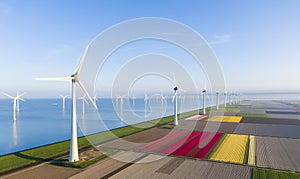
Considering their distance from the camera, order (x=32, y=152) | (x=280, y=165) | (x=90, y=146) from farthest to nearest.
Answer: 1. (x=90, y=146)
2. (x=32, y=152)
3. (x=280, y=165)

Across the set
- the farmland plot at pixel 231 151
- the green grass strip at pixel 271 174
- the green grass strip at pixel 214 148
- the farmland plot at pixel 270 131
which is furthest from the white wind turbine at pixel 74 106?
the farmland plot at pixel 270 131

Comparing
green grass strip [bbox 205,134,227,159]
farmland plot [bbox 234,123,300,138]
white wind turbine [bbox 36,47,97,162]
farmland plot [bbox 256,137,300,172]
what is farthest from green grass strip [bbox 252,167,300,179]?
farmland plot [bbox 234,123,300,138]

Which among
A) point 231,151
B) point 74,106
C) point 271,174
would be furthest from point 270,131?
point 74,106

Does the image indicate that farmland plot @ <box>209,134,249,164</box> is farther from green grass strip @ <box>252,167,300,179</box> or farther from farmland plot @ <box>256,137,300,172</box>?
green grass strip @ <box>252,167,300,179</box>

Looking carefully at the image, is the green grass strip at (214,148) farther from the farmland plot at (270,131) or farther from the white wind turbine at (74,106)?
the white wind turbine at (74,106)

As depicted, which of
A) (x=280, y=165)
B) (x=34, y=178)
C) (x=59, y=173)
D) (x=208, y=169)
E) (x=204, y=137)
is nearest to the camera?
(x=34, y=178)

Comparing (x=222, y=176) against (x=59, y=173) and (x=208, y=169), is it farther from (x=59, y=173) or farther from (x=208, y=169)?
(x=59, y=173)

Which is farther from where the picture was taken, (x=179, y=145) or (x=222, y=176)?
(x=179, y=145)

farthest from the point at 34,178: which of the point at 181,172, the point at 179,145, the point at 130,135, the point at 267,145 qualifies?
the point at 267,145
